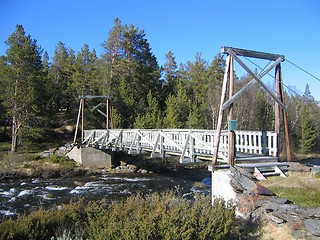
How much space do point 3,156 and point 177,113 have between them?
1874 cm

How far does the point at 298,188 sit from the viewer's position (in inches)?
334

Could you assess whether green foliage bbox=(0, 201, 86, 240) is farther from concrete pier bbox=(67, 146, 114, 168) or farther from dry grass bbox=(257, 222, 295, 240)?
concrete pier bbox=(67, 146, 114, 168)

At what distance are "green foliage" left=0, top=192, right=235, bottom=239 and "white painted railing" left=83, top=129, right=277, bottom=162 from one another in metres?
4.34

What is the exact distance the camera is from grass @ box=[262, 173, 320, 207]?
759 cm

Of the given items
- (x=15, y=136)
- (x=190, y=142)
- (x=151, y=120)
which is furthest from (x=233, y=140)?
(x=15, y=136)

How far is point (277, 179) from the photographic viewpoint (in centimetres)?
967

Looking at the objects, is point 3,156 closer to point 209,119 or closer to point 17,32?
point 17,32

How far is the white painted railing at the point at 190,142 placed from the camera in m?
11.4

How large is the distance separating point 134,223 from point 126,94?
35.0m

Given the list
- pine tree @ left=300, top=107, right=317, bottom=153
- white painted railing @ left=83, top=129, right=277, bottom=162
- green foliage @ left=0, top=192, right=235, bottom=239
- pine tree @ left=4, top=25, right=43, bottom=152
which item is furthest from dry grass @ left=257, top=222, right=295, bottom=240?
pine tree @ left=300, top=107, right=317, bottom=153

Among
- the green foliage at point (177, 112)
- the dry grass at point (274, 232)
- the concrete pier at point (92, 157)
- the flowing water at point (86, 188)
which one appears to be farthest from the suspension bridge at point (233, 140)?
the green foliage at point (177, 112)

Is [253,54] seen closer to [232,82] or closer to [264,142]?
[232,82]

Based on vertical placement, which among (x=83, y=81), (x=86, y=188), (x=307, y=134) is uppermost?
(x=83, y=81)

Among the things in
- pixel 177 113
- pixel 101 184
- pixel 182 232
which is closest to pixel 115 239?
pixel 182 232
